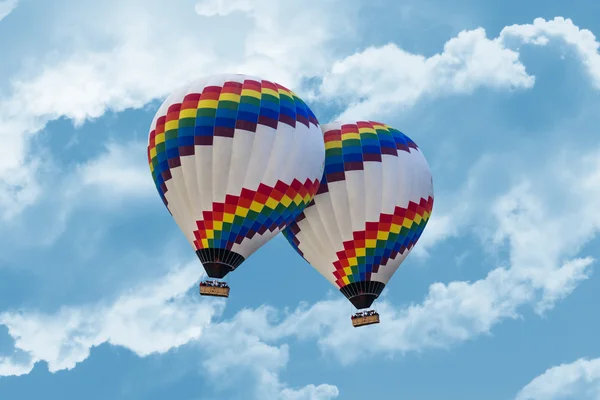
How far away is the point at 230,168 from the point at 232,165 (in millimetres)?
131

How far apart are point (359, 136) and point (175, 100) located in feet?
25.8

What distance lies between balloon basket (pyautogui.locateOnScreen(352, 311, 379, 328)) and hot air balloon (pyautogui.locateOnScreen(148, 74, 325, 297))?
17.1ft

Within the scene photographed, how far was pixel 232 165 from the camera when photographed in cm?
3694

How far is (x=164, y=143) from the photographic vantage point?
38312mm

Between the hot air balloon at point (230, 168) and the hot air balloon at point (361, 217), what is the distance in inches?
80.4

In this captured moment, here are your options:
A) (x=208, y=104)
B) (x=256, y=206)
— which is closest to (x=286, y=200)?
(x=256, y=206)

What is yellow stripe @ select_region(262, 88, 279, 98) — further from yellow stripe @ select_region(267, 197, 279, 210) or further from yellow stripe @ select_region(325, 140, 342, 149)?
yellow stripe @ select_region(267, 197, 279, 210)

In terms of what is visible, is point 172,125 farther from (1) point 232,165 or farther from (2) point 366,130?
(2) point 366,130

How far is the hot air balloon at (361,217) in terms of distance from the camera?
40594 mm

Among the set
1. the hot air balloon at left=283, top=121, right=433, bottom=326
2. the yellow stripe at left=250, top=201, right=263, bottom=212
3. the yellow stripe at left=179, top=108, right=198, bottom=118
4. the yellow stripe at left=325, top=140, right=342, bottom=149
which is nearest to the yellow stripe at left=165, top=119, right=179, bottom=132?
the yellow stripe at left=179, top=108, right=198, bottom=118

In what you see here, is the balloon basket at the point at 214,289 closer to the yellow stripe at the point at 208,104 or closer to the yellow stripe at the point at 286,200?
the yellow stripe at the point at 286,200

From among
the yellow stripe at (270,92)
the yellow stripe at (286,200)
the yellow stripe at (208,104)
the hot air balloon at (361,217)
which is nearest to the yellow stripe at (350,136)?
the hot air balloon at (361,217)

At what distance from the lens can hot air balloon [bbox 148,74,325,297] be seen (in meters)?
37.0

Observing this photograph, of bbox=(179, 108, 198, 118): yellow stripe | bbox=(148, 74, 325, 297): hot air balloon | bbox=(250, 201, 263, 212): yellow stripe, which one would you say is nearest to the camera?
bbox=(148, 74, 325, 297): hot air balloon
